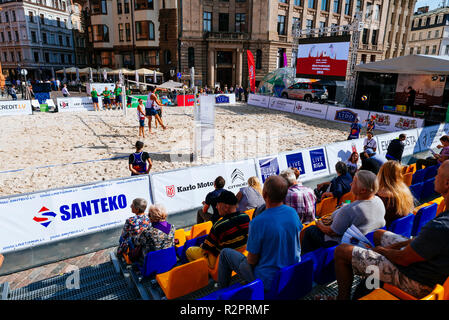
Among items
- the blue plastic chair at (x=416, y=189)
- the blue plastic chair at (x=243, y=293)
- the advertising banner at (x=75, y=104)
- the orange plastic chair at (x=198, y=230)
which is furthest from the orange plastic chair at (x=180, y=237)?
the advertising banner at (x=75, y=104)

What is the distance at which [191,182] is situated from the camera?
7.58 m

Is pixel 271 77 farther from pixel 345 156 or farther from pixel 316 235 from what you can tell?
pixel 316 235

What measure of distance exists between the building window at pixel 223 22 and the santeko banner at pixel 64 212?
3976 centimetres

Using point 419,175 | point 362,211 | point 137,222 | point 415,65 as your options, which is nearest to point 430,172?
point 419,175

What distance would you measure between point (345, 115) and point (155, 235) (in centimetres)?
1971

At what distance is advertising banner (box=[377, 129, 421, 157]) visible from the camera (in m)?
11.6

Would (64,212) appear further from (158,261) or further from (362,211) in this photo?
(362,211)

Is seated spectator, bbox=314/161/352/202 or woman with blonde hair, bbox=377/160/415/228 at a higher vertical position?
woman with blonde hair, bbox=377/160/415/228

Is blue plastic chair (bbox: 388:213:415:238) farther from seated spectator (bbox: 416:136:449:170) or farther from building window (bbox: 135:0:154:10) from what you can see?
building window (bbox: 135:0:154:10)

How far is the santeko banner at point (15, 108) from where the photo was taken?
21469 mm

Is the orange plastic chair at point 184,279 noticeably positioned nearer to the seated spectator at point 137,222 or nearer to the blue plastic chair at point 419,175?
the seated spectator at point 137,222

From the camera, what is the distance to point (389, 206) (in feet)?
14.1

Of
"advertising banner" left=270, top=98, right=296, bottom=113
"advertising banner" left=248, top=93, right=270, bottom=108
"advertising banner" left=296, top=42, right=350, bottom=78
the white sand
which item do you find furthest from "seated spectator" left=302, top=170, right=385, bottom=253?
"advertising banner" left=248, top=93, right=270, bottom=108

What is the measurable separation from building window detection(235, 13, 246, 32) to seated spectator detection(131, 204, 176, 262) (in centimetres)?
4250
